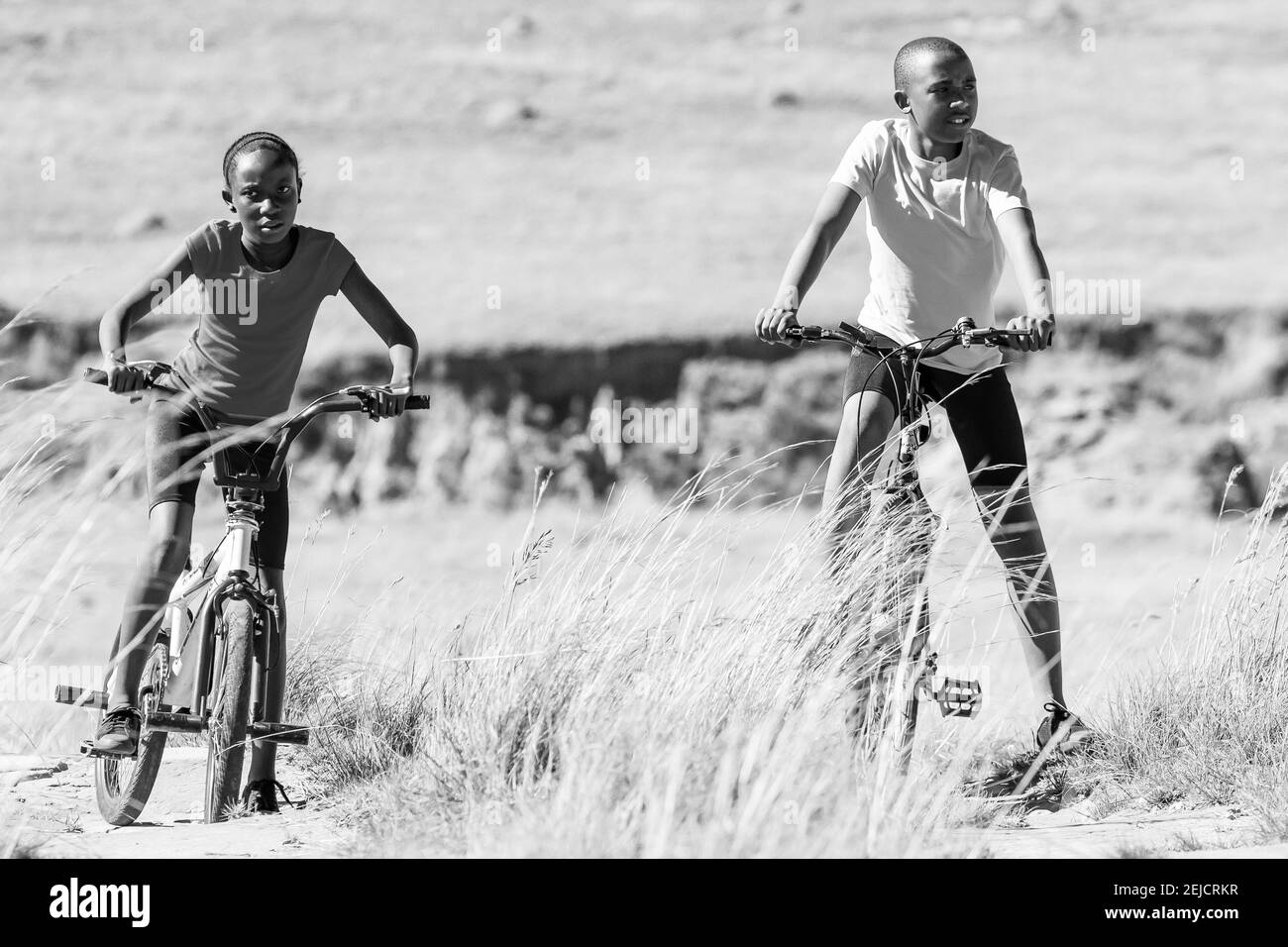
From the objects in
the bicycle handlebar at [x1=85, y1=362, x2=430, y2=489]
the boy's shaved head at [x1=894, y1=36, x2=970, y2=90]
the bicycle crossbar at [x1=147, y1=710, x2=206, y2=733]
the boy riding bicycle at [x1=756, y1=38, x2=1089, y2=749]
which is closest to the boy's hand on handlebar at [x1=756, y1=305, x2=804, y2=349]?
the boy riding bicycle at [x1=756, y1=38, x2=1089, y2=749]

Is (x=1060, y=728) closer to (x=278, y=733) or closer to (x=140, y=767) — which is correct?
(x=278, y=733)

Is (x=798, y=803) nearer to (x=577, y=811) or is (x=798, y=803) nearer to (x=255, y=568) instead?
(x=577, y=811)

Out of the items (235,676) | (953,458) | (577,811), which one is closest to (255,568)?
(235,676)

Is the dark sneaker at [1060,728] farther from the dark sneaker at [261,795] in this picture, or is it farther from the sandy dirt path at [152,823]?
the dark sneaker at [261,795]

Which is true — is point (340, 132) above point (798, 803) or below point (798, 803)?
above

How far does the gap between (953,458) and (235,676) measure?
695 inches

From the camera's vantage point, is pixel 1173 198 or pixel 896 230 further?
pixel 1173 198

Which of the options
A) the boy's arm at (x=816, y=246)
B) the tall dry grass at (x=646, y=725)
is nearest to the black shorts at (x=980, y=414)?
the boy's arm at (x=816, y=246)

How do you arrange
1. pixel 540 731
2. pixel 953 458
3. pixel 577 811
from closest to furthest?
pixel 577 811 < pixel 540 731 < pixel 953 458

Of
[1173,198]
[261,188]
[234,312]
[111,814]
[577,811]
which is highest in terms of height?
[1173,198]

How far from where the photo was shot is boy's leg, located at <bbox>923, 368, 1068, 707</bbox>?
4742 mm

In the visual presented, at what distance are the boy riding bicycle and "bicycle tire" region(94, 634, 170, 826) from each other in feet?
6.40

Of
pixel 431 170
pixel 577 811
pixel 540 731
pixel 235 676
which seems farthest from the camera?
pixel 431 170
